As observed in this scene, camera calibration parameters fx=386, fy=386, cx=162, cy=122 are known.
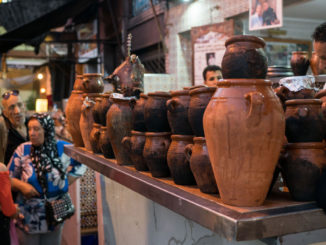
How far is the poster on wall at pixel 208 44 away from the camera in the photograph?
4.63 metres

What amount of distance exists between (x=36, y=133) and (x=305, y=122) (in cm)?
251

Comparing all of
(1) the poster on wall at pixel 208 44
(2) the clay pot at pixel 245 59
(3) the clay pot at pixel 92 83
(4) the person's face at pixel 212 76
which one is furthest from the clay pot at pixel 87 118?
(1) the poster on wall at pixel 208 44

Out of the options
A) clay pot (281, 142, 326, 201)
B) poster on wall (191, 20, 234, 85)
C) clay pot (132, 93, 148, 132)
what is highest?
poster on wall (191, 20, 234, 85)

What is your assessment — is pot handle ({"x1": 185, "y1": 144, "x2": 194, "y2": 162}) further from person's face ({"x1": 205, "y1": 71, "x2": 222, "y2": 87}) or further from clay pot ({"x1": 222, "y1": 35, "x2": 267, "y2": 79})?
person's face ({"x1": 205, "y1": 71, "x2": 222, "y2": 87})

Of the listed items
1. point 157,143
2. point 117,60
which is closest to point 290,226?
point 157,143

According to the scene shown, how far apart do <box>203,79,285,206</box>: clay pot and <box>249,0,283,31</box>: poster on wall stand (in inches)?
105

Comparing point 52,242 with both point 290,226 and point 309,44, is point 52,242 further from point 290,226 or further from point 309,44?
point 309,44

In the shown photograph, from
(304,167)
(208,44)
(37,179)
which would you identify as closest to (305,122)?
(304,167)

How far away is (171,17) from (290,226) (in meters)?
5.78

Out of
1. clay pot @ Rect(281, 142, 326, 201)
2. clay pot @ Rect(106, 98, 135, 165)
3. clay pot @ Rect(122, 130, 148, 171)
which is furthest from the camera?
clay pot @ Rect(106, 98, 135, 165)

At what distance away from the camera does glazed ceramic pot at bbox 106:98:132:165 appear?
5.66 ft

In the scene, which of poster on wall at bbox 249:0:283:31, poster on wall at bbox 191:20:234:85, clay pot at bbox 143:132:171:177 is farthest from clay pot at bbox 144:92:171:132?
poster on wall at bbox 191:20:234:85

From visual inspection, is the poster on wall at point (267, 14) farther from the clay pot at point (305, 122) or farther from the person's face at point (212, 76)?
the clay pot at point (305, 122)

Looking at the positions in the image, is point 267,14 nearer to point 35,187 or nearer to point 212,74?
point 212,74
